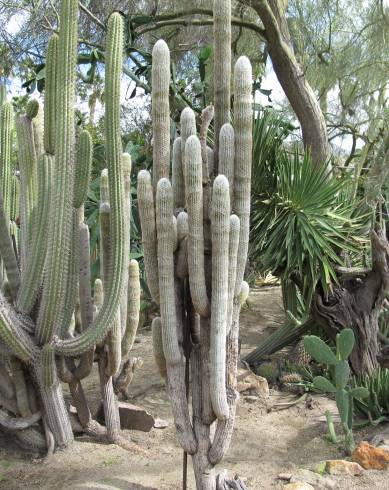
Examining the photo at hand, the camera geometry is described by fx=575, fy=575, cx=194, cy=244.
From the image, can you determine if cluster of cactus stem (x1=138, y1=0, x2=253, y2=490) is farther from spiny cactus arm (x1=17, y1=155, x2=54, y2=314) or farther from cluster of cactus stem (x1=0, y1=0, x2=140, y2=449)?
spiny cactus arm (x1=17, y1=155, x2=54, y2=314)

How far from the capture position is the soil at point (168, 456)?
11.0ft

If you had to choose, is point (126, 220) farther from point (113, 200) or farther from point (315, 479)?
point (315, 479)

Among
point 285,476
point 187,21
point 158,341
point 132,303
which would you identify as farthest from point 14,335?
point 187,21

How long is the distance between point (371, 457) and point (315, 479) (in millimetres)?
422

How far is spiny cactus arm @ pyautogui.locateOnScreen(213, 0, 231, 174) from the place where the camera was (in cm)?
298

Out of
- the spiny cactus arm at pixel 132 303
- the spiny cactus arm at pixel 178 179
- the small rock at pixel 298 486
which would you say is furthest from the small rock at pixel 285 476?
the spiny cactus arm at pixel 178 179

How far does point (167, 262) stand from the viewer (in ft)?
9.29

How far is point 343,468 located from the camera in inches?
138

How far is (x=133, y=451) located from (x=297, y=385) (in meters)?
1.96

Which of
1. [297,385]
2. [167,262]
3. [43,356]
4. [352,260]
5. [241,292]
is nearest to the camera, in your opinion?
[167,262]

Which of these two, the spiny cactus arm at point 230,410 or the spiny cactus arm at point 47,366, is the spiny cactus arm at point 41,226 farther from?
the spiny cactus arm at point 230,410

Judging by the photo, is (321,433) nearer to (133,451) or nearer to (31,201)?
(133,451)

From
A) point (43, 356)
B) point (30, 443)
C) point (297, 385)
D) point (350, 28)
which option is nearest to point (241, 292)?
point (43, 356)

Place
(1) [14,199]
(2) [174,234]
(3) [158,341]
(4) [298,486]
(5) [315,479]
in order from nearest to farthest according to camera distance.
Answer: (2) [174,234] < (3) [158,341] < (4) [298,486] < (5) [315,479] < (1) [14,199]
